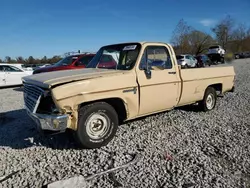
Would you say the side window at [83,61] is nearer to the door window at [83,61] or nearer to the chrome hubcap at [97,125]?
the door window at [83,61]

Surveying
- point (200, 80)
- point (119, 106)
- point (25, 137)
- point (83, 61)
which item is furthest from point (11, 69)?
point (200, 80)

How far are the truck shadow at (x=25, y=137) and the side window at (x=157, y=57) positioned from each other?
214 centimetres

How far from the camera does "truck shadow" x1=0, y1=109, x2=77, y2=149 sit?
4.07m

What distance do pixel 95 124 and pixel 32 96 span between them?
4.03 ft

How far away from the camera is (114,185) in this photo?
2.77 m

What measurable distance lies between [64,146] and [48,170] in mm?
824

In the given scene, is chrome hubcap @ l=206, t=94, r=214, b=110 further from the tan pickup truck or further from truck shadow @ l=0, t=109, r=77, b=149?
truck shadow @ l=0, t=109, r=77, b=149

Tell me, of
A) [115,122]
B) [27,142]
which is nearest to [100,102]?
[115,122]

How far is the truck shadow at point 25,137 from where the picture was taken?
4070mm

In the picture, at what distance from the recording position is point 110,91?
3795 millimetres

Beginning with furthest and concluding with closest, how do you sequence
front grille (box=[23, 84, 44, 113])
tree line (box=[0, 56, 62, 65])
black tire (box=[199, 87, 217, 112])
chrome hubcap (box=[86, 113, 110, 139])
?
tree line (box=[0, 56, 62, 65])
black tire (box=[199, 87, 217, 112])
chrome hubcap (box=[86, 113, 110, 139])
front grille (box=[23, 84, 44, 113])

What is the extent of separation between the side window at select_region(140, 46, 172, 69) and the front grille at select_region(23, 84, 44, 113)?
1999mm

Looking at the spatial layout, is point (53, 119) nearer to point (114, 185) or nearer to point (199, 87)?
point (114, 185)

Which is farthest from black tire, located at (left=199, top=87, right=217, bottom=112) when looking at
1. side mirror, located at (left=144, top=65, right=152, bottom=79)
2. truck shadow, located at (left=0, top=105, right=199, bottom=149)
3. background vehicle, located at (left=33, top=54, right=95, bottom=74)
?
background vehicle, located at (left=33, top=54, right=95, bottom=74)
